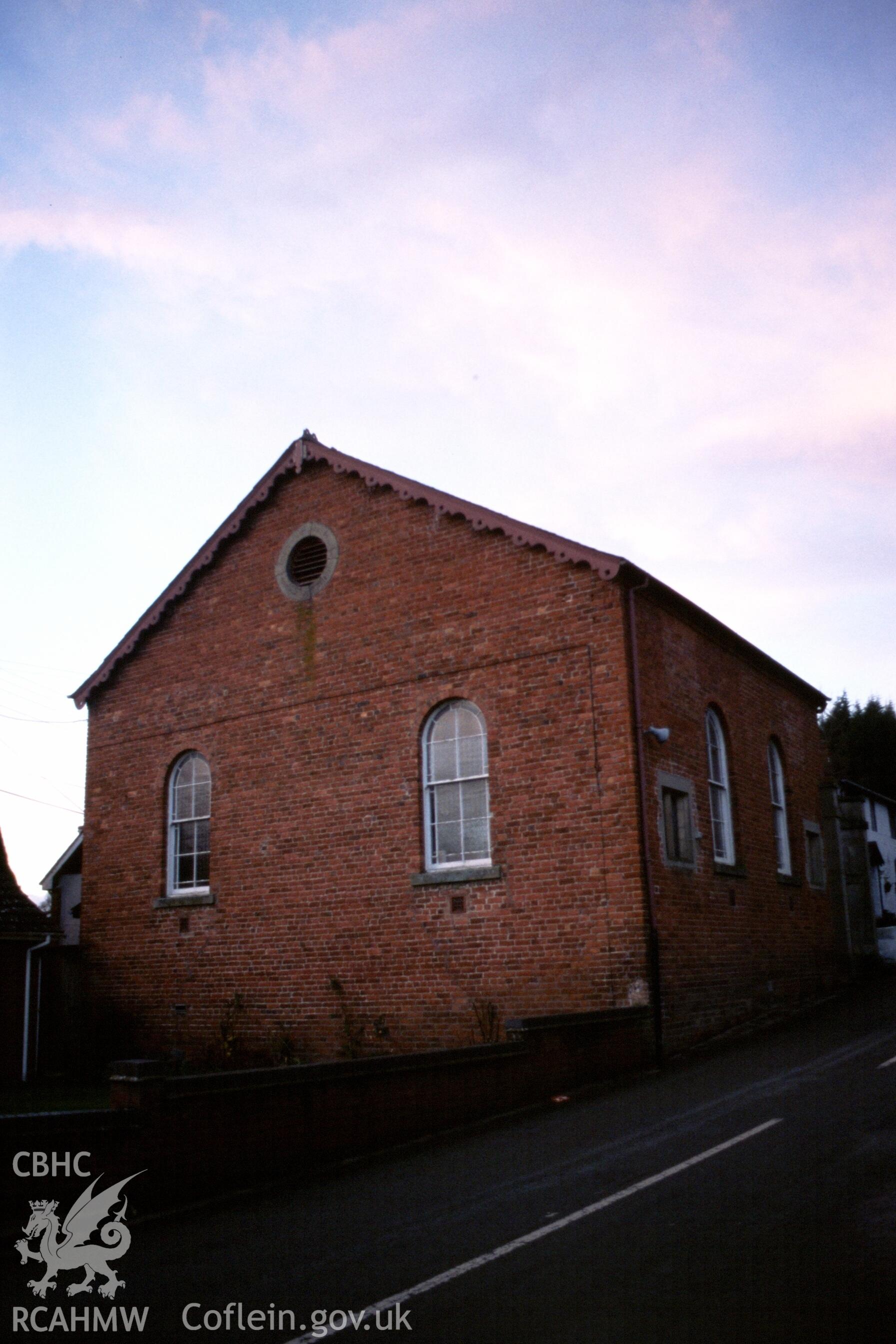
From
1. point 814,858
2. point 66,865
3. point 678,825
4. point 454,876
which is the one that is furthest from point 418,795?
point 66,865

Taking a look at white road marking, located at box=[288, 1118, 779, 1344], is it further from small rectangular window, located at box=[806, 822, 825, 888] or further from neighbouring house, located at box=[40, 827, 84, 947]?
neighbouring house, located at box=[40, 827, 84, 947]

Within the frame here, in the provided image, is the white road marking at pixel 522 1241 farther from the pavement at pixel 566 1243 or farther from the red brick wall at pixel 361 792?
the red brick wall at pixel 361 792

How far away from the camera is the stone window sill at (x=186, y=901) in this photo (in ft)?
62.4

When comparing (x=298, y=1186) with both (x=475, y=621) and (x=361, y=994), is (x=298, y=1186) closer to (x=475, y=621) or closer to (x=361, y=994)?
(x=361, y=994)

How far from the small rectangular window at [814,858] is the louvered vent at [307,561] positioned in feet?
35.6

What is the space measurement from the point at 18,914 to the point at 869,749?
57.7 m

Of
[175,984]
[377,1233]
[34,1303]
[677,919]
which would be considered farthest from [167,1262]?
[175,984]

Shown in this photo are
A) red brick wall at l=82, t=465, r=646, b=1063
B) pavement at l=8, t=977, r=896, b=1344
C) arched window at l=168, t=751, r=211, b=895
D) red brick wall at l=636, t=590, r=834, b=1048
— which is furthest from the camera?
arched window at l=168, t=751, r=211, b=895

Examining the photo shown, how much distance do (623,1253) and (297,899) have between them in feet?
39.4

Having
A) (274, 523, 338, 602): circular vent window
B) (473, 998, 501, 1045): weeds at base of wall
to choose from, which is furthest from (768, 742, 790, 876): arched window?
(274, 523, 338, 602): circular vent window

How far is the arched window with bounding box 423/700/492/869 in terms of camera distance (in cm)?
1636

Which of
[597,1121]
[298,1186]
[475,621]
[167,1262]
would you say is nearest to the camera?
[167,1262]

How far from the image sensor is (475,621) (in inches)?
661

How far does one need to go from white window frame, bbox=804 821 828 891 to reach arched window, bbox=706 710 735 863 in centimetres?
438
